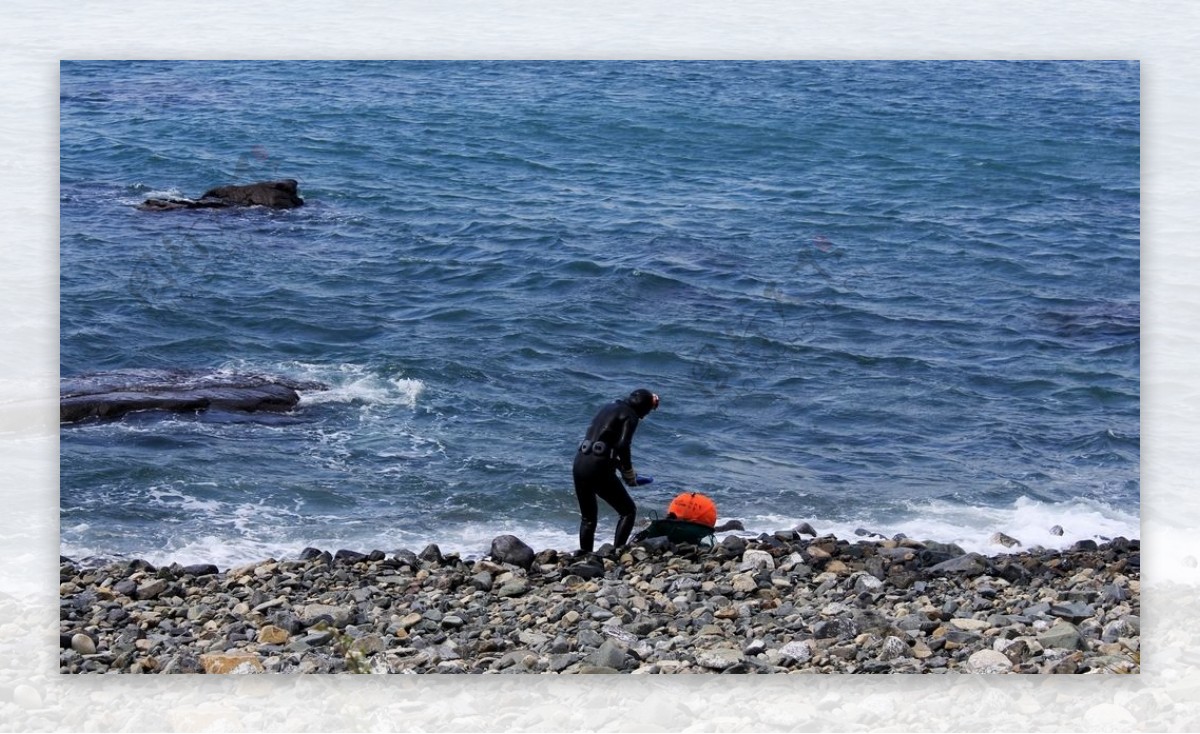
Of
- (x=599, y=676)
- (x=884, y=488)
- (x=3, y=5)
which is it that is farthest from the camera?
(x=884, y=488)

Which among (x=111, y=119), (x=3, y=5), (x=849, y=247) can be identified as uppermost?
(x=3, y=5)

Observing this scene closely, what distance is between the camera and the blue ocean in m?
11.3

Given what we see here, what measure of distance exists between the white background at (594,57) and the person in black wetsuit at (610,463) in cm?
160

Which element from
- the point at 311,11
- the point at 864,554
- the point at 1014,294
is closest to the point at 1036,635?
the point at 864,554

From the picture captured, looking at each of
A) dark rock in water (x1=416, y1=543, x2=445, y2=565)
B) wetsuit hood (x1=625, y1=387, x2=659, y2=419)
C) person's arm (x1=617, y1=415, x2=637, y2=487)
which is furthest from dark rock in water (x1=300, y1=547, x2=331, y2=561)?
wetsuit hood (x1=625, y1=387, x2=659, y2=419)

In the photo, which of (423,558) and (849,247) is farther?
(849,247)

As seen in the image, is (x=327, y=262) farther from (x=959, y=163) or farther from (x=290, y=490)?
(x=959, y=163)

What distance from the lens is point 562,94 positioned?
38.5ft

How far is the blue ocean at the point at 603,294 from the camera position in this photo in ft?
37.0

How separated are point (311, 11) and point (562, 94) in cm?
177

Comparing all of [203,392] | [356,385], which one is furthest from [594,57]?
[203,392]

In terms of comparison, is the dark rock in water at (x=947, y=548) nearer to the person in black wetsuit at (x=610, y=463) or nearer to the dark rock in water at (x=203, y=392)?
the person in black wetsuit at (x=610, y=463)

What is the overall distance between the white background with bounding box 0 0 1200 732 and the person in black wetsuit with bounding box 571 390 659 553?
5.24 feet

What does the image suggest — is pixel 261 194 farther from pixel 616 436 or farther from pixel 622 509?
pixel 622 509
